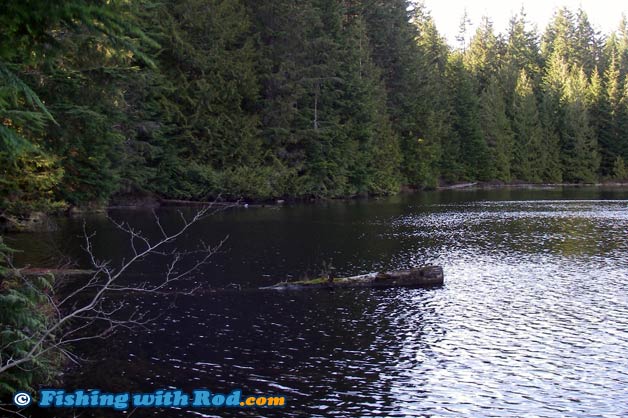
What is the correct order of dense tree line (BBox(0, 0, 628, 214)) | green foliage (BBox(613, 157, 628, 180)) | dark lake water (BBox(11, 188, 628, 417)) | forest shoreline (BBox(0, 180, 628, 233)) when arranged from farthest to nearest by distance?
green foliage (BBox(613, 157, 628, 180)) → forest shoreline (BBox(0, 180, 628, 233)) → dense tree line (BBox(0, 0, 628, 214)) → dark lake water (BBox(11, 188, 628, 417))

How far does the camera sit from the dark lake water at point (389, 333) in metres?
12.5

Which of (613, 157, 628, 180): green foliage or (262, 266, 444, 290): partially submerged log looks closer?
(262, 266, 444, 290): partially submerged log

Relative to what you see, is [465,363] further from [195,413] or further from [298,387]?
[195,413]

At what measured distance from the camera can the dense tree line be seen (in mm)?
19500

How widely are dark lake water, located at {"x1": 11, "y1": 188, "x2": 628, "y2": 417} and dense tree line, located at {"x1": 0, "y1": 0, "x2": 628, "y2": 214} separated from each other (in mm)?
5521

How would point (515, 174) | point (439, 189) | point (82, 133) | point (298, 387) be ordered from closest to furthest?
point (298, 387) → point (82, 133) → point (439, 189) → point (515, 174)

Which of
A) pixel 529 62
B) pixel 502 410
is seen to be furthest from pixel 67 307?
pixel 529 62

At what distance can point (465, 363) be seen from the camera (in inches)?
567

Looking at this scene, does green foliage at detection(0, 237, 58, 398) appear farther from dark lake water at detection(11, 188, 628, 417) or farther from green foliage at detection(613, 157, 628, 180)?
green foliage at detection(613, 157, 628, 180)

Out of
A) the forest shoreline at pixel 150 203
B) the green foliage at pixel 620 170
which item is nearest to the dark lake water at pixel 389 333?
the forest shoreline at pixel 150 203

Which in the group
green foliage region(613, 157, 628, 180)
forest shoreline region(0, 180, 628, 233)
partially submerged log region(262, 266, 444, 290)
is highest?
green foliage region(613, 157, 628, 180)

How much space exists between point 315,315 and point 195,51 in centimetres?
4420

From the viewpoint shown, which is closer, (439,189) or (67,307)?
(67,307)

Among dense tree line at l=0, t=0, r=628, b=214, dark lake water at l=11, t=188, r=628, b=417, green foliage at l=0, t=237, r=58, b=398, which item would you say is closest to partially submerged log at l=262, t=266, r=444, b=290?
dark lake water at l=11, t=188, r=628, b=417
